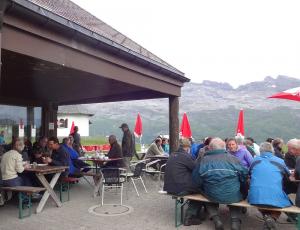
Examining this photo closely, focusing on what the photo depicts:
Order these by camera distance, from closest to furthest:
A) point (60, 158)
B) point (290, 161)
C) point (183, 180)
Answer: point (183, 180)
point (290, 161)
point (60, 158)

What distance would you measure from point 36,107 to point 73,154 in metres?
4.95

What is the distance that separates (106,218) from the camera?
6.03 meters

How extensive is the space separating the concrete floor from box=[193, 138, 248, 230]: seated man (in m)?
0.38

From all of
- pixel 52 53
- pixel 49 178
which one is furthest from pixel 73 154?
pixel 52 53

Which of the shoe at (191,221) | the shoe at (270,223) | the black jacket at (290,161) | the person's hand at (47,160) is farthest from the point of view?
the person's hand at (47,160)

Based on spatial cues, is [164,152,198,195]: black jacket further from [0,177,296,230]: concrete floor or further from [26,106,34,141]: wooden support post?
[26,106,34,141]: wooden support post

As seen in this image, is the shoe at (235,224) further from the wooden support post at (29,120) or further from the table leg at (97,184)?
the wooden support post at (29,120)

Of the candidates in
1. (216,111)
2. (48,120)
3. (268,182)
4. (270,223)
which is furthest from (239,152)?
(216,111)

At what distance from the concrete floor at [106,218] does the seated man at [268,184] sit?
0.75 m

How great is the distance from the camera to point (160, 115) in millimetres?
106250

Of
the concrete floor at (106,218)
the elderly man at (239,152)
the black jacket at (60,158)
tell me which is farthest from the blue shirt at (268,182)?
the black jacket at (60,158)

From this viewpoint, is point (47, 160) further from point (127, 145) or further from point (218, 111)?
point (218, 111)

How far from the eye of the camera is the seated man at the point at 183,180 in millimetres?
5758

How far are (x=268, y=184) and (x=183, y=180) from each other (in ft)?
4.61
